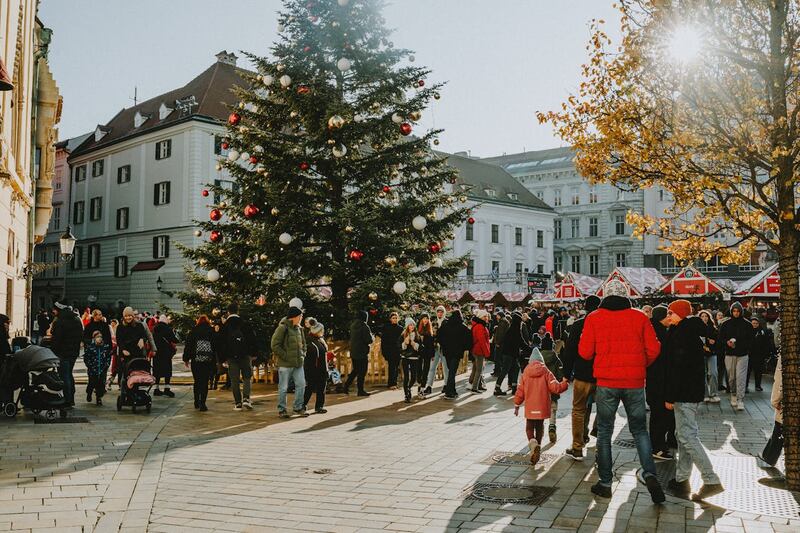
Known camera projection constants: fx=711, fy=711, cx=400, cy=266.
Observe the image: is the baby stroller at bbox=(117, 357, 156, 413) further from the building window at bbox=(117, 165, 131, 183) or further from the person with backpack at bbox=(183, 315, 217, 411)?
Result: the building window at bbox=(117, 165, 131, 183)

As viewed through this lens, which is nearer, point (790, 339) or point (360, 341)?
point (790, 339)

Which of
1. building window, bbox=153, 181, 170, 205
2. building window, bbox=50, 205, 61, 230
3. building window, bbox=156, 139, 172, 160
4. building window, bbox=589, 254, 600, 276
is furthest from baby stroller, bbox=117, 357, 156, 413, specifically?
building window, bbox=589, 254, 600, 276

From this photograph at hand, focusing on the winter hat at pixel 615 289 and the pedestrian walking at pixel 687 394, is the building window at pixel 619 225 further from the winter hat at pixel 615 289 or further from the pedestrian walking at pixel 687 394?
the winter hat at pixel 615 289

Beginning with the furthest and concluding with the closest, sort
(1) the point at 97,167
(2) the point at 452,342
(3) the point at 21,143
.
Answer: (1) the point at 97,167 → (3) the point at 21,143 → (2) the point at 452,342

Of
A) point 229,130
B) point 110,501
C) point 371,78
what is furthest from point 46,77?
point 110,501

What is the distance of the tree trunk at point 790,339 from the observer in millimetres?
7320

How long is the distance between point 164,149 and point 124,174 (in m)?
5.40

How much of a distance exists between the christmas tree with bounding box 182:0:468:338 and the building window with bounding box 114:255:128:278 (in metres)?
33.1

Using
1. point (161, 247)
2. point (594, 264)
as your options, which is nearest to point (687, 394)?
point (161, 247)

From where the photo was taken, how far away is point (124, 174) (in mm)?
50031

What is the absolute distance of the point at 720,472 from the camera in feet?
26.2

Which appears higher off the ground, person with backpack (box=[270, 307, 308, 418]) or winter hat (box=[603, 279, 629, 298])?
winter hat (box=[603, 279, 629, 298])

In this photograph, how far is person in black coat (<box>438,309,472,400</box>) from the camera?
15.2 m

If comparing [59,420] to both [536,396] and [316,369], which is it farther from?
[536,396]
